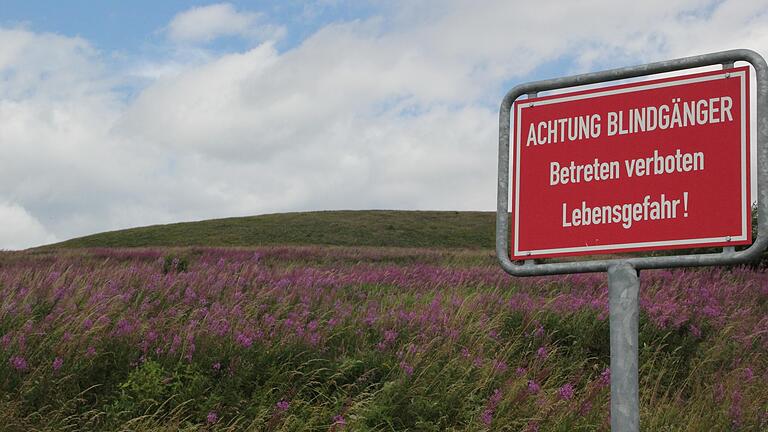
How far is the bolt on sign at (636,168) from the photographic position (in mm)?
2619

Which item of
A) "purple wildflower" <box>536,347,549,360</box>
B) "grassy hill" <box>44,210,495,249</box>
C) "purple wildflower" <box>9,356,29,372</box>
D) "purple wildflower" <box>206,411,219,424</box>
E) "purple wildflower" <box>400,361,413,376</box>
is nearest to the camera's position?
"purple wildflower" <box>206,411,219,424</box>

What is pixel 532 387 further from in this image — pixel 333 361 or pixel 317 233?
pixel 317 233

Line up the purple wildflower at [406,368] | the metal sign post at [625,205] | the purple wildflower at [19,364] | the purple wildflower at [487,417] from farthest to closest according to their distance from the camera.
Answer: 1. the purple wildflower at [406,368]
2. the purple wildflower at [19,364]
3. the purple wildflower at [487,417]
4. the metal sign post at [625,205]

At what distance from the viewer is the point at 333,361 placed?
6328 millimetres

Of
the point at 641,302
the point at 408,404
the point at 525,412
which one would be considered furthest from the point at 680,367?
the point at 408,404

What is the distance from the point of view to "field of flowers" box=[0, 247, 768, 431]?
5477 mm

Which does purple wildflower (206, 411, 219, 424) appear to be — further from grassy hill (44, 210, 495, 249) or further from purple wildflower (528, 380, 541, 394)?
grassy hill (44, 210, 495, 249)

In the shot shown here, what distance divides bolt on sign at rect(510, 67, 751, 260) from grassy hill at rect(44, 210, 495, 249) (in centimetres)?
4164

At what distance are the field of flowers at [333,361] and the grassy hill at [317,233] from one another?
3615cm

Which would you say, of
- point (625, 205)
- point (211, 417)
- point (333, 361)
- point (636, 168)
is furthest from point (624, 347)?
point (333, 361)

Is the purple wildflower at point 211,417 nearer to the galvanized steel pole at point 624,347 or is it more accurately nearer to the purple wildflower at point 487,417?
the purple wildflower at point 487,417

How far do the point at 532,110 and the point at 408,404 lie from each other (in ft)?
10.8

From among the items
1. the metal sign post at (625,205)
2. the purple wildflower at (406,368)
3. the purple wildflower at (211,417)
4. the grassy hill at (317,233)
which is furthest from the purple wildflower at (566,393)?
the grassy hill at (317,233)

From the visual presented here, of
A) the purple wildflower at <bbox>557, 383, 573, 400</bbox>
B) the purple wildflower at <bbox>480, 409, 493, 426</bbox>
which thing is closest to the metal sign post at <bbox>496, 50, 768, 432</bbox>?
the purple wildflower at <bbox>480, 409, 493, 426</bbox>
